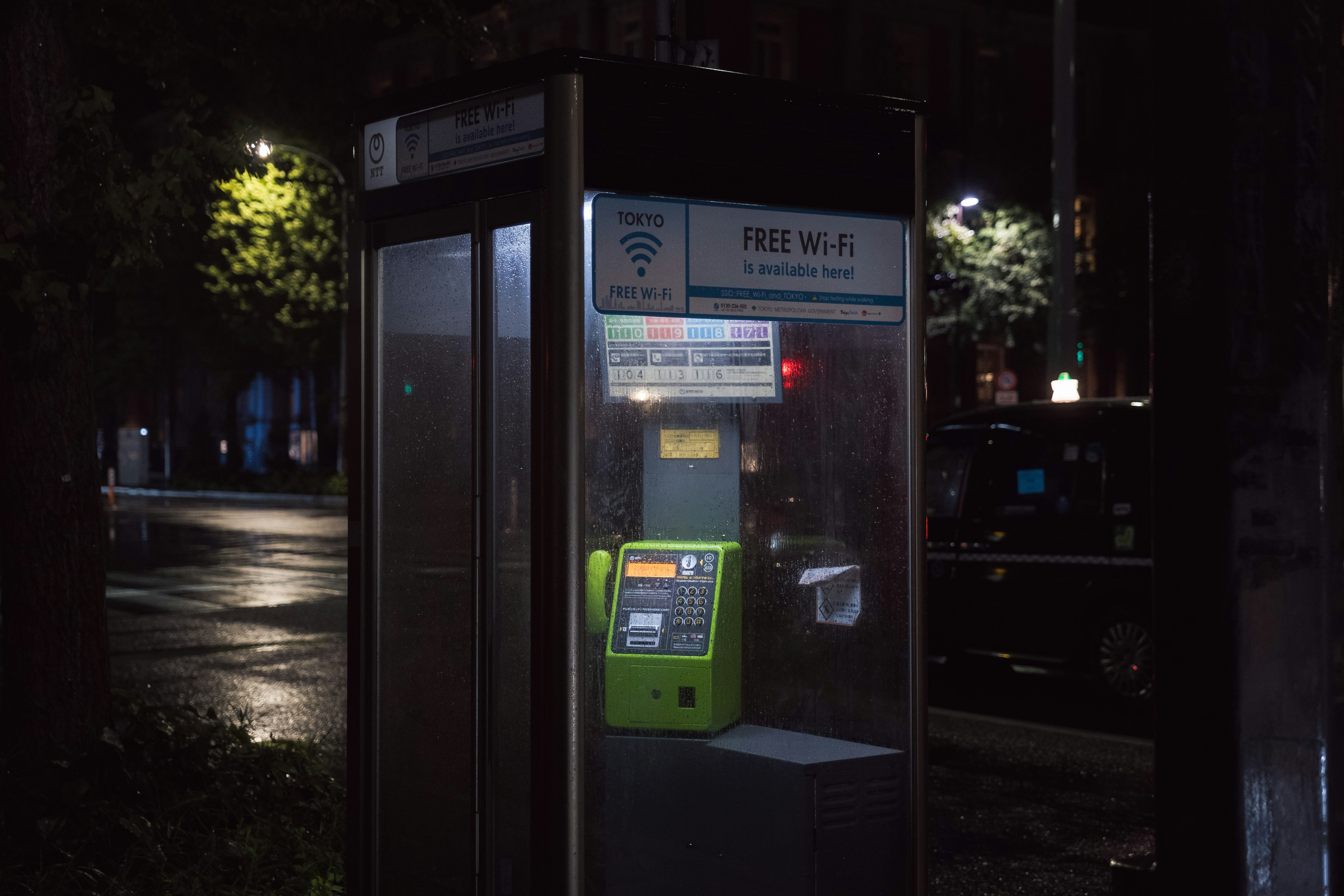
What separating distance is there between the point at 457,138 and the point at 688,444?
3.52 feet

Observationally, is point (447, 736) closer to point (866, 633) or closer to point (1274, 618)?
point (866, 633)

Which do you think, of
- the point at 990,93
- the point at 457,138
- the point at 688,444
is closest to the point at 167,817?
the point at 688,444

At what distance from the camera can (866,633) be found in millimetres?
4211

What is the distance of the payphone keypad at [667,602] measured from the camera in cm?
410

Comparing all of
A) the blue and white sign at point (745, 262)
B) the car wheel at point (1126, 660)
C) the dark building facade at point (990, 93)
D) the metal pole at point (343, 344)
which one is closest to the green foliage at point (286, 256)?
the metal pole at point (343, 344)

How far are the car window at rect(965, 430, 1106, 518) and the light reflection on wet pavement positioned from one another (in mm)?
4624

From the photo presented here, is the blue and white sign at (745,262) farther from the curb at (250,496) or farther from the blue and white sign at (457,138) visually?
the curb at (250,496)

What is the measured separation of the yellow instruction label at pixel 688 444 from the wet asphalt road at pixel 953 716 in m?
1.88

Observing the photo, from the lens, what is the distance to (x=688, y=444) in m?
4.12

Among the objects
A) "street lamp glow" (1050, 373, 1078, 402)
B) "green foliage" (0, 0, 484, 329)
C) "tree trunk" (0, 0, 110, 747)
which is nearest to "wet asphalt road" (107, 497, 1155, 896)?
"tree trunk" (0, 0, 110, 747)

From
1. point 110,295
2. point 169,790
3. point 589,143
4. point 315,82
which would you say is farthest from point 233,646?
point 110,295

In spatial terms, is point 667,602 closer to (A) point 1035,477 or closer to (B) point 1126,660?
(B) point 1126,660

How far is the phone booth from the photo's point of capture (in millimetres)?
3783

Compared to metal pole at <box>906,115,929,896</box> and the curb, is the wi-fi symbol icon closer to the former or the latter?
metal pole at <box>906,115,929,896</box>
